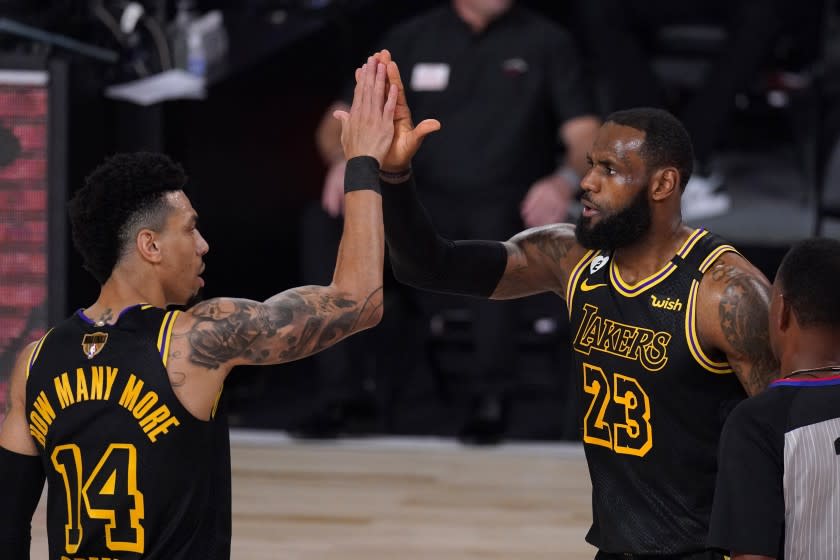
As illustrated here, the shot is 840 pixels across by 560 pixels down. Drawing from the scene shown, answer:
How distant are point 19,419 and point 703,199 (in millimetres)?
4907

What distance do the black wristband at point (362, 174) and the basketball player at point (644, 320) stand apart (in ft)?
0.70

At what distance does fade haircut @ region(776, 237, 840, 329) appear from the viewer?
7.51ft

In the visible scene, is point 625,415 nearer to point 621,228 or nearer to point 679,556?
point 679,556

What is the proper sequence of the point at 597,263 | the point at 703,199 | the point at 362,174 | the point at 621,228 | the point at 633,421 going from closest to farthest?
the point at 362,174
the point at 633,421
the point at 621,228
the point at 597,263
the point at 703,199

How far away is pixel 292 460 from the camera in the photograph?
569 centimetres

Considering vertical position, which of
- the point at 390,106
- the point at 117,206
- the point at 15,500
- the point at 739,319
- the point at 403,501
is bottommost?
the point at 403,501

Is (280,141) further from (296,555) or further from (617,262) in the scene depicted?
(617,262)

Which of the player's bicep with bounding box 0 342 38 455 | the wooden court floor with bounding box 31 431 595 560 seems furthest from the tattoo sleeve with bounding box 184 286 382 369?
the wooden court floor with bounding box 31 431 595 560

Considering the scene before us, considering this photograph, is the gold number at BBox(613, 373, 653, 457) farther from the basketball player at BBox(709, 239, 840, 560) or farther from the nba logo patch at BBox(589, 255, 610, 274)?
the basketball player at BBox(709, 239, 840, 560)

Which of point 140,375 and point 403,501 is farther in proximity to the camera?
point 403,501

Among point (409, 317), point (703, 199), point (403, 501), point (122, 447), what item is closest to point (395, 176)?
point (122, 447)

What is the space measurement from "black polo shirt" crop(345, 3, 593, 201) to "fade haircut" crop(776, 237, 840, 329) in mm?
3766

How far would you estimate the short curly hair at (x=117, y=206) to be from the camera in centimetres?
263

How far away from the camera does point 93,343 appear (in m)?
2.59
